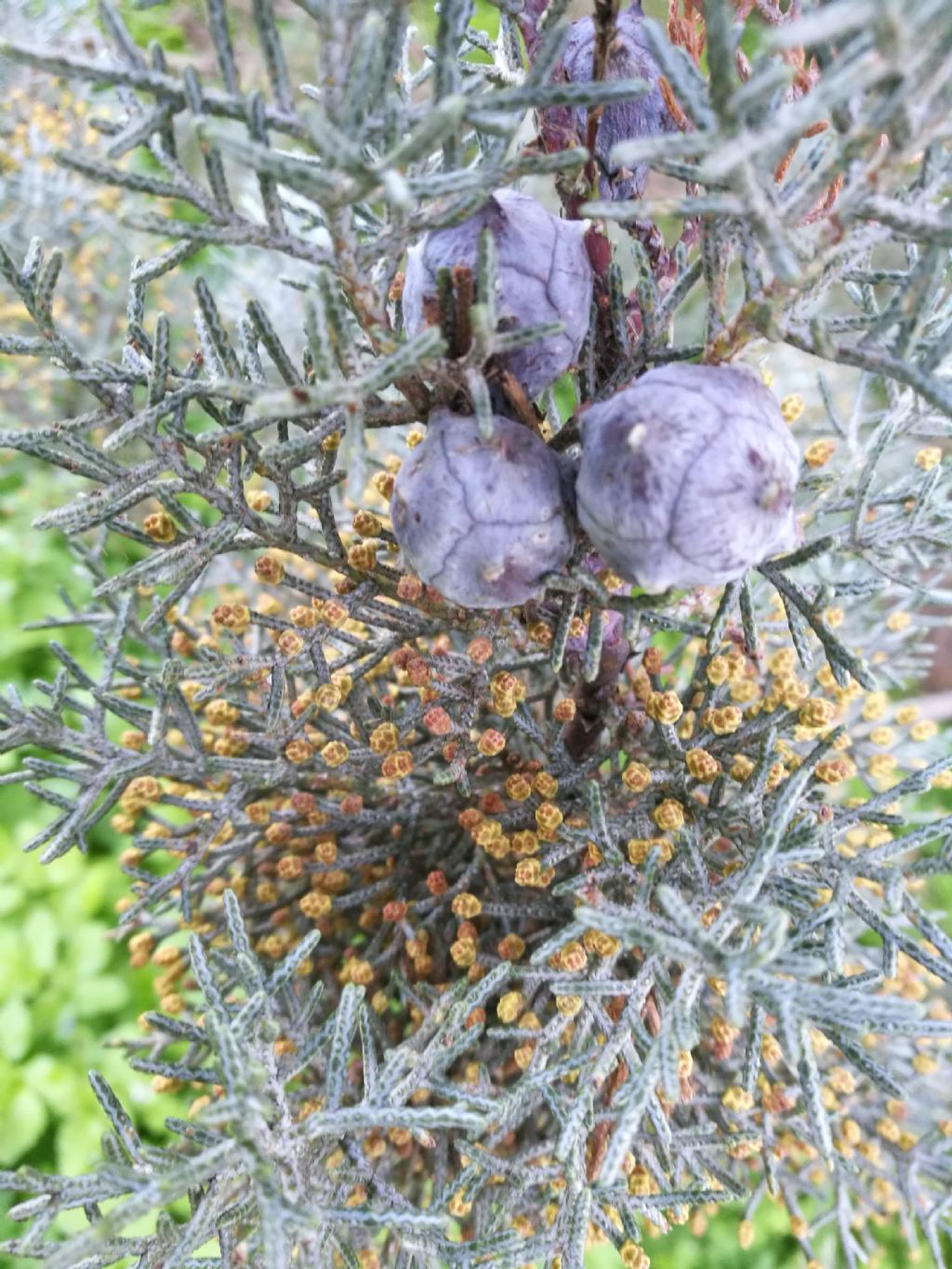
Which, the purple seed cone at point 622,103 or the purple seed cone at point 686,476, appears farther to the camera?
the purple seed cone at point 622,103

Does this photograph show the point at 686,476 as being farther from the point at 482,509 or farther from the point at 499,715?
the point at 499,715

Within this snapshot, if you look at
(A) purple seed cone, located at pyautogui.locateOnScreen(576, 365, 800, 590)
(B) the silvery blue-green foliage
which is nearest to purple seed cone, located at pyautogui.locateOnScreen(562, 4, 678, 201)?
(B) the silvery blue-green foliage

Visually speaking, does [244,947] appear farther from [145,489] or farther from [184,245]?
[184,245]

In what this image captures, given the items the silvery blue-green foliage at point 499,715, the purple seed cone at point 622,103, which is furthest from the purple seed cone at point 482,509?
the purple seed cone at point 622,103

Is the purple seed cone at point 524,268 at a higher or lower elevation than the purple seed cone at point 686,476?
higher

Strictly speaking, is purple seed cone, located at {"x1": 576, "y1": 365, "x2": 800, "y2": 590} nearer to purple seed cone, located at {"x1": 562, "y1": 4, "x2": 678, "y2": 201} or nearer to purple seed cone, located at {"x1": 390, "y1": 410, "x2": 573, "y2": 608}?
purple seed cone, located at {"x1": 390, "y1": 410, "x2": 573, "y2": 608}

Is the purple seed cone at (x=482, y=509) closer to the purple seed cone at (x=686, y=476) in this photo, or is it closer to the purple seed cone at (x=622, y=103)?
the purple seed cone at (x=686, y=476)

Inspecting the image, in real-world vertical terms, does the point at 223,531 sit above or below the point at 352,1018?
above

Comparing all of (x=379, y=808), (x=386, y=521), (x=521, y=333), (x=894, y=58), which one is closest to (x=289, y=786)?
(x=379, y=808)
